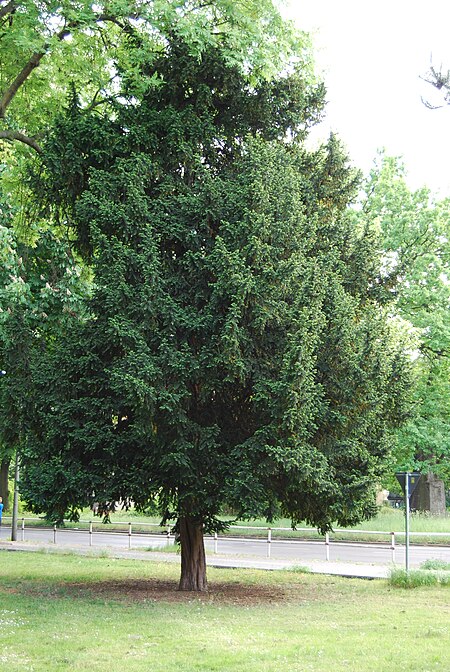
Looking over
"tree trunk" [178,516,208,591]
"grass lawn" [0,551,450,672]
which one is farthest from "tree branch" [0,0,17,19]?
"grass lawn" [0,551,450,672]

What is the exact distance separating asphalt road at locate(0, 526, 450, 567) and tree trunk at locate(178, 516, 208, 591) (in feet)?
25.1

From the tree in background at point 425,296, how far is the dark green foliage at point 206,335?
63.4ft

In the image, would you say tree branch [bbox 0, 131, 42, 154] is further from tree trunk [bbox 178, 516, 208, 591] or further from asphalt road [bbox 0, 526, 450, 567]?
asphalt road [bbox 0, 526, 450, 567]

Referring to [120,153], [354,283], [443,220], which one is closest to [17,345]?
[120,153]


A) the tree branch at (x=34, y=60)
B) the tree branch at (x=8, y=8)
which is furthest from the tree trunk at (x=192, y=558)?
the tree branch at (x=8, y=8)

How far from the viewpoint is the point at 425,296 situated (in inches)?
1423

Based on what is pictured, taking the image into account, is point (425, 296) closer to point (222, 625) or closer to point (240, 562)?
point (240, 562)

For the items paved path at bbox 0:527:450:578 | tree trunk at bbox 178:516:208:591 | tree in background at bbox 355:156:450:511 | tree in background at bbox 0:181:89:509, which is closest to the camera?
tree in background at bbox 0:181:89:509

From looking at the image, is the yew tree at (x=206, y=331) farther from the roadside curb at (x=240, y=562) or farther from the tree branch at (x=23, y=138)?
the roadside curb at (x=240, y=562)

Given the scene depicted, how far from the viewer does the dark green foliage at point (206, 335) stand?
46.9 feet

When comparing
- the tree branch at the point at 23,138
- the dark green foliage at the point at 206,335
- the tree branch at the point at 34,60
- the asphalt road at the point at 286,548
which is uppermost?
the tree branch at the point at 34,60

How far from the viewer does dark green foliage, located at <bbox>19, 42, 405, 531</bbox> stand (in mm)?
14305

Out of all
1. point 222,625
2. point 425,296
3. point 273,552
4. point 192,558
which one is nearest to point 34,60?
point 192,558

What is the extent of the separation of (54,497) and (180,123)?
25.1ft
